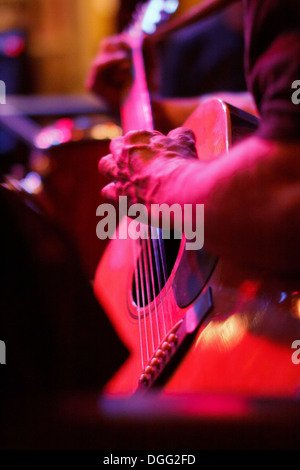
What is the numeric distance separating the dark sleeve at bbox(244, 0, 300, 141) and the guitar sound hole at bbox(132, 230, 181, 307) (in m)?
0.23

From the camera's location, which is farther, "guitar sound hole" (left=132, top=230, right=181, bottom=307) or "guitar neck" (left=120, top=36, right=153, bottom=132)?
"guitar neck" (left=120, top=36, right=153, bottom=132)

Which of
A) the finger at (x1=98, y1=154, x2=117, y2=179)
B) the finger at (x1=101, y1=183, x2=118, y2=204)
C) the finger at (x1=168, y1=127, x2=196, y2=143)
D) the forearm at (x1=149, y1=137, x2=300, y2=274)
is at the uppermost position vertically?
the finger at (x1=168, y1=127, x2=196, y2=143)

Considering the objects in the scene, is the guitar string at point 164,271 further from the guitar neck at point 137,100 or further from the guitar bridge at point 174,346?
the guitar neck at point 137,100

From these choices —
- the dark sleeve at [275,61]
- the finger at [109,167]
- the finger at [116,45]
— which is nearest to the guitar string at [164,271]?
the finger at [109,167]

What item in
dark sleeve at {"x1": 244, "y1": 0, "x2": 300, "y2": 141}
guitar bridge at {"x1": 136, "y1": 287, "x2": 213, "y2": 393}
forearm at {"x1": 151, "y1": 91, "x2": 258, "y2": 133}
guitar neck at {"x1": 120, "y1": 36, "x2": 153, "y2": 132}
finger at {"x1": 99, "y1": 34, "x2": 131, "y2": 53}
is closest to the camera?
dark sleeve at {"x1": 244, "y1": 0, "x2": 300, "y2": 141}

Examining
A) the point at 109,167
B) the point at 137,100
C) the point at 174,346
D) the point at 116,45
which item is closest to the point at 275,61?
the point at 109,167

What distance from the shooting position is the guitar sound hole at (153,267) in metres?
0.65

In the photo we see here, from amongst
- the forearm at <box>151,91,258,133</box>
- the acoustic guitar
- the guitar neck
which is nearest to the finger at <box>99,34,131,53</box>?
the guitar neck

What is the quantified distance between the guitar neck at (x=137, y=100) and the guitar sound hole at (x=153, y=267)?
0.19 meters

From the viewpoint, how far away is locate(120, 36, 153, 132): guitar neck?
0.83 meters

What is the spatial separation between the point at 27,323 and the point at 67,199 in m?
0.79

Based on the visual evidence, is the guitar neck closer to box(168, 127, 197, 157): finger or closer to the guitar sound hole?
box(168, 127, 197, 157): finger
